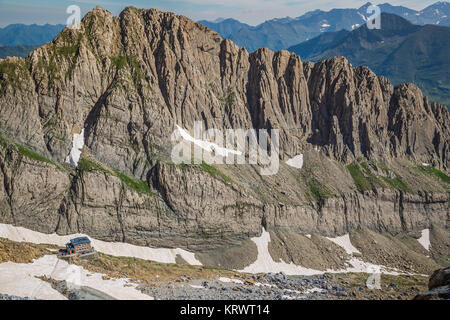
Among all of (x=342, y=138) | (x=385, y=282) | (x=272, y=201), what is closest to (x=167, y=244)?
(x=272, y=201)

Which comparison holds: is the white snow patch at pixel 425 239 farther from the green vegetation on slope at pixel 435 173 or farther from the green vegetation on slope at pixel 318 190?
the green vegetation on slope at pixel 318 190

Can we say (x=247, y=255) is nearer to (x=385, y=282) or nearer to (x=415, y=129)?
(x=385, y=282)

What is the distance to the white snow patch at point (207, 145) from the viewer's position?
427 ft

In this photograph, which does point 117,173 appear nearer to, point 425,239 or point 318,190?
point 318,190

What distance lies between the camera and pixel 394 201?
14162 centimetres

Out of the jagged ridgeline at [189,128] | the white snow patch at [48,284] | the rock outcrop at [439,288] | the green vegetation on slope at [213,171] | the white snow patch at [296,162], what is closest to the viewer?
the rock outcrop at [439,288]

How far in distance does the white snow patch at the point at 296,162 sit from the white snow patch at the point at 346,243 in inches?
1065

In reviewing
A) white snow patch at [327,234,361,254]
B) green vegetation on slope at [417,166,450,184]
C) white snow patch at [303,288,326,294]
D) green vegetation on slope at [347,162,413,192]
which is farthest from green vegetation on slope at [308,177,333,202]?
white snow patch at [303,288,326,294]

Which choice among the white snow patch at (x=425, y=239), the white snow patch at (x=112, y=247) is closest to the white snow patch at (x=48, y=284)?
the white snow patch at (x=112, y=247)

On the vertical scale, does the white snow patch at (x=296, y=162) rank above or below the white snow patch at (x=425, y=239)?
above

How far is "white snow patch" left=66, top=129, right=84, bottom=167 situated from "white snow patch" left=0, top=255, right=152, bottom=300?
4356 centimetres

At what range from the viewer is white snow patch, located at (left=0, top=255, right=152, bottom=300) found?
52750mm

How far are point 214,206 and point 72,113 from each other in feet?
149

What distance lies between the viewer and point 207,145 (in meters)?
133
